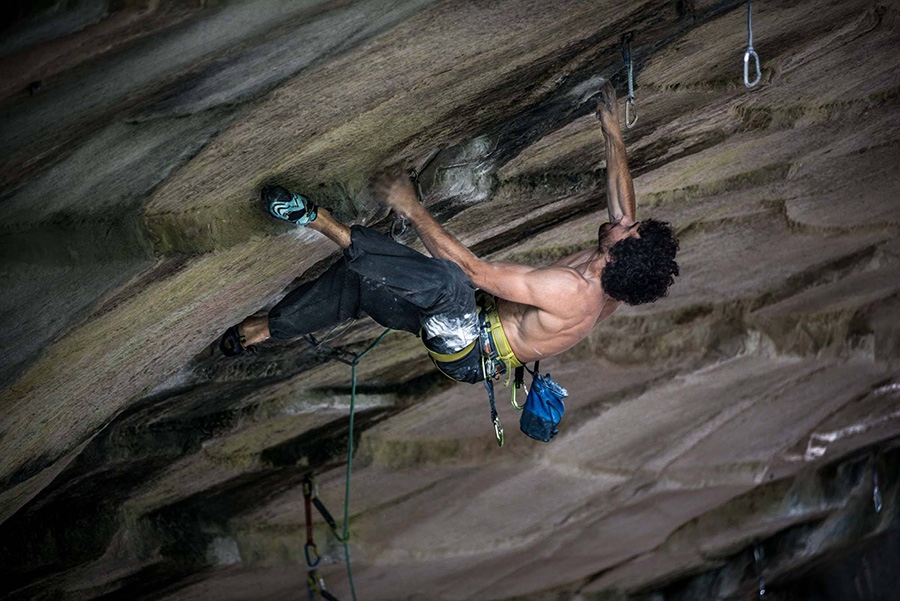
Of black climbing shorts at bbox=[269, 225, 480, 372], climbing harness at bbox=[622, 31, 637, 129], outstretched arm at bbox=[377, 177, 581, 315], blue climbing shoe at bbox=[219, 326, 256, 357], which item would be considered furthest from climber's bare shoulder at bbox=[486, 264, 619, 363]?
blue climbing shoe at bbox=[219, 326, 256, 357]

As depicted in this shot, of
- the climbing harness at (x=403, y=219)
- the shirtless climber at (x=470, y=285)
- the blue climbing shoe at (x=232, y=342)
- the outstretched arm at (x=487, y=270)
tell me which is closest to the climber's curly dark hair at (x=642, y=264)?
the shirtless climber at (x=470, y=285)

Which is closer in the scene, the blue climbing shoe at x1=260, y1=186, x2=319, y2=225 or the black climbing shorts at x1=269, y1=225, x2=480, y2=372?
the blue climbing shoe at x1=260, y1=186, x2=319, y2=225

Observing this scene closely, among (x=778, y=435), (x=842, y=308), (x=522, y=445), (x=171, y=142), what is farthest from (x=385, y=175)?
(x=778, y=435)

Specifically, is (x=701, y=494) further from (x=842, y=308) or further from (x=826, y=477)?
(x=842, y=308)

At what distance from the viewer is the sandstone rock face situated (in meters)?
2.68

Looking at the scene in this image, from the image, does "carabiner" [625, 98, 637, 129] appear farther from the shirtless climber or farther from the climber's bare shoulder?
the climber's bare shoulder

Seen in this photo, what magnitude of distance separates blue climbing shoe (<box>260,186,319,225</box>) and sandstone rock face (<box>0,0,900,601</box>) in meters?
0.08

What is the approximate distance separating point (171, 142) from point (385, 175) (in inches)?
23.8

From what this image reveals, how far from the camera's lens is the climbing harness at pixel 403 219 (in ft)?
10.2

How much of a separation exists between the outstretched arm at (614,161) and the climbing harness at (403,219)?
0.58 metres

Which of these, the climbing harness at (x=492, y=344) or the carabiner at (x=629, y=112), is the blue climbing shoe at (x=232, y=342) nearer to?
the climbing harness at (x=492, y=344)

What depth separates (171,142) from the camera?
8.98ft

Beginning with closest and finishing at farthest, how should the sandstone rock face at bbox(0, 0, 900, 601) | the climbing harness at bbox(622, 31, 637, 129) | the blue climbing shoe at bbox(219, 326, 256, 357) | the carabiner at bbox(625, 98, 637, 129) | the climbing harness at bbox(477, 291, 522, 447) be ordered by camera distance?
the sandstone rock face at bbox(0, 0, 900, 601) → the climbing harness at bbox(622, 31, 637, 129) → the carabiner at bbox(625, 98, 637, 129) → the climbing harness at bbox(477, 291, 522, 447) → the blue climbing shoe at bbox(219, 326, 256, 357)

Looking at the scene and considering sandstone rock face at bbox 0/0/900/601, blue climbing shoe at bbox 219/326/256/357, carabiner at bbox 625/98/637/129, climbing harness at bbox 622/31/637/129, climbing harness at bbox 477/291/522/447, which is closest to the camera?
sandstone rock face at bbox 0/0/900/601
